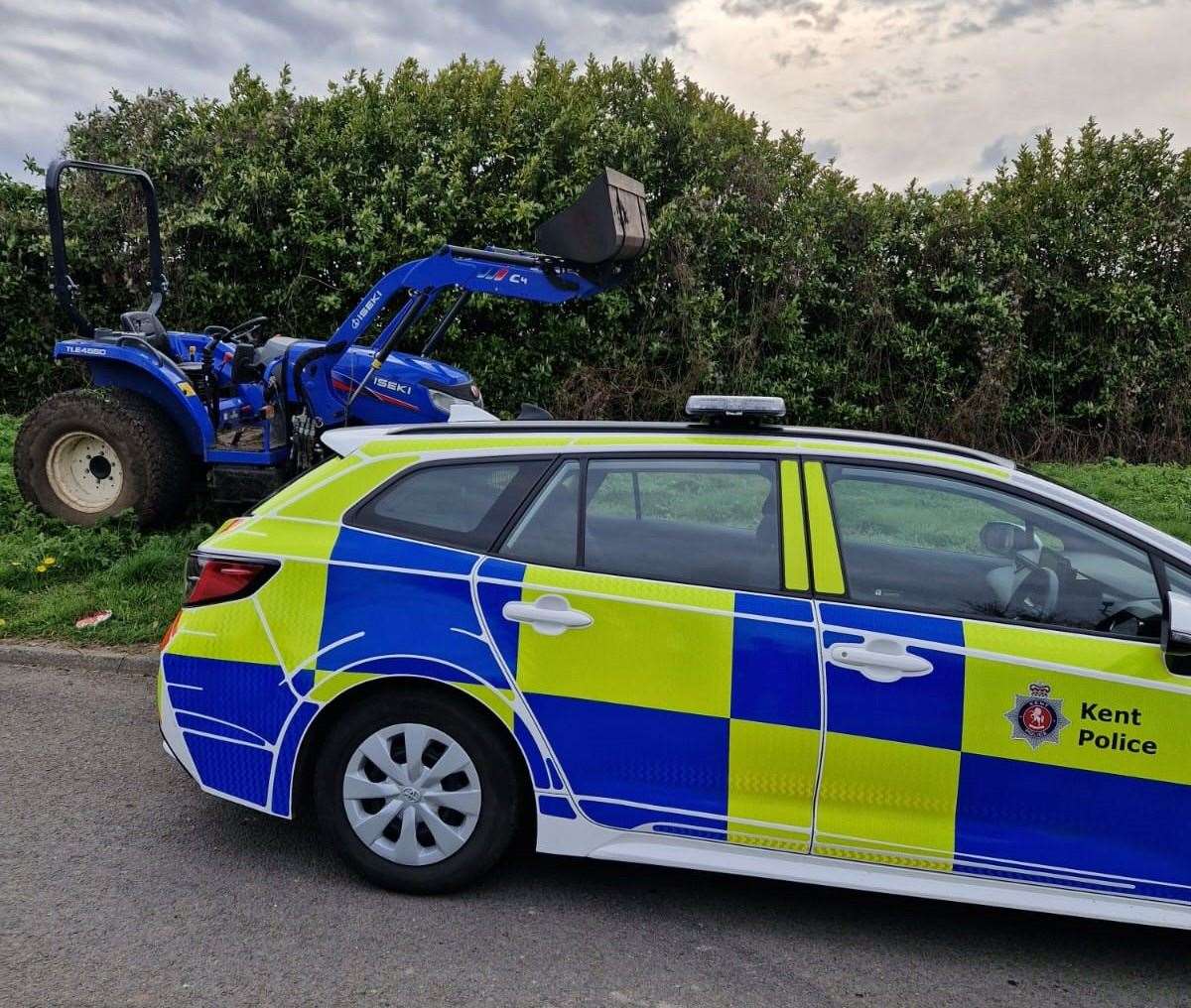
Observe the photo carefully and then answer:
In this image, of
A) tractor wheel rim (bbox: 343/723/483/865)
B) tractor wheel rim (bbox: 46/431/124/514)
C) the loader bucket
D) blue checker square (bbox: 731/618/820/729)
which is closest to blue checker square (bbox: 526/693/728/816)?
blue checker square (bbox: 731/618/820/729)

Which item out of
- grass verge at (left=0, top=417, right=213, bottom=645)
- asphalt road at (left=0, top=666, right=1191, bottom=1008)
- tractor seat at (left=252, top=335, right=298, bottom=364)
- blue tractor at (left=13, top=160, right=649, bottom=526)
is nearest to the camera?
asphalt road at (left=0, top=666, right=1191, bottom=1008)

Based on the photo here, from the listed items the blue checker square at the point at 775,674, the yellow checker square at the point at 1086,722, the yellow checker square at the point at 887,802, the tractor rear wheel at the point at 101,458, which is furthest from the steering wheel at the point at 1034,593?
the tractor rear wheel at the point at 101,458

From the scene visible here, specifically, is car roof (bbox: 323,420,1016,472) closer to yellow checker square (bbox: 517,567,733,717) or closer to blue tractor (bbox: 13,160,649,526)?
yellow checker square (bbox: 517,567,733,717)

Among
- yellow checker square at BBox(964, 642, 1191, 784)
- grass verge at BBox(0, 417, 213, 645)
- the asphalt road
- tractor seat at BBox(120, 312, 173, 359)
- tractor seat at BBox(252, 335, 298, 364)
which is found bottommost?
the asphalt road

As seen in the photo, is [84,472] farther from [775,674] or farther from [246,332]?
[775,674]

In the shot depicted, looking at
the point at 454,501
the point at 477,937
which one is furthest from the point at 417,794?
the point at 454,501

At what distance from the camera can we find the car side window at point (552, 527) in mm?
3471

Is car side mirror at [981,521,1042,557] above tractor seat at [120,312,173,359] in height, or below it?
below

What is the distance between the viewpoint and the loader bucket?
6.31 metres

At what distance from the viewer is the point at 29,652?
5738 millimetres

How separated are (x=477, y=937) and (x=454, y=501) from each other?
4.34 ft

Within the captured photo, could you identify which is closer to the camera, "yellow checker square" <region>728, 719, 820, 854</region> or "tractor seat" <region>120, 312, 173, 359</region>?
"yellow checker square" <region>728, 719, 820, 854</region>

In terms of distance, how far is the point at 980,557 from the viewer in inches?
136

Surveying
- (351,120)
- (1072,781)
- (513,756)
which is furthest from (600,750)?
(351,120)
